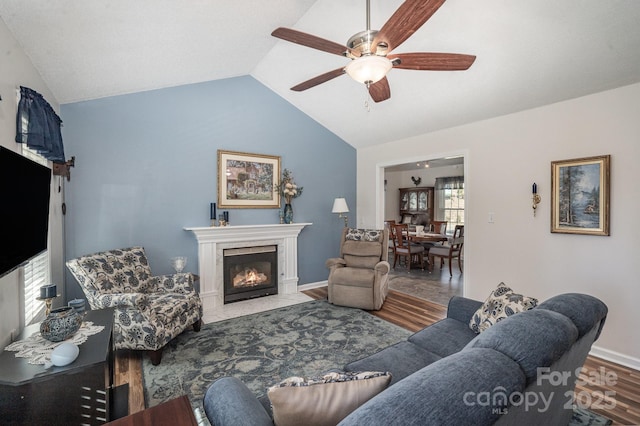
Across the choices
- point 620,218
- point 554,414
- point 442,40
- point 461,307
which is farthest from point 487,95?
point 554,414

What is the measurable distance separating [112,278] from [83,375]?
1594 mm

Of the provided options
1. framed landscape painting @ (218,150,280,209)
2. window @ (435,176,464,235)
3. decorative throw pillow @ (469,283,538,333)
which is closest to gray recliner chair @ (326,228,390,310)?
framed landscape painting @ (218,150,280,209)

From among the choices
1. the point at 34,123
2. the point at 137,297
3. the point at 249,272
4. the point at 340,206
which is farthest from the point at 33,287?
the point at 340,206

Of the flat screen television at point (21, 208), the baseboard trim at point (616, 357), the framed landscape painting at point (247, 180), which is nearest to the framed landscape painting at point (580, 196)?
the baseboard trim at point (616, 357)

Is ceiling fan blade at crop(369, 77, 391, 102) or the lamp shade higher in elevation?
ceiling fan blade at crop(369, 77, 391, 102)

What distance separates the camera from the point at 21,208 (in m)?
1.58

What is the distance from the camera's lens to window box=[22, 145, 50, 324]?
214cm

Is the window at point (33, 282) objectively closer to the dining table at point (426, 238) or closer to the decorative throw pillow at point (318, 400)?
the decorative throw pillow at point (318, 400)

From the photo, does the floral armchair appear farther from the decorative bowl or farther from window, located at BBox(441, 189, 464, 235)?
window, located at BBox(441, 189, 464, 235)

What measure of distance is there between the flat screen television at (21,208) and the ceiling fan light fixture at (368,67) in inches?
71.1

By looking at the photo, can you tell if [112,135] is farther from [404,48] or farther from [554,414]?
[554,414]

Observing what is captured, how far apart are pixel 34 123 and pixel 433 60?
9.31 ft

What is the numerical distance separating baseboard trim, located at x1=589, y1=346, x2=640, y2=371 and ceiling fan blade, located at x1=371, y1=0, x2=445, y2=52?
333 cm

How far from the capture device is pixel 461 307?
7.72 feet
